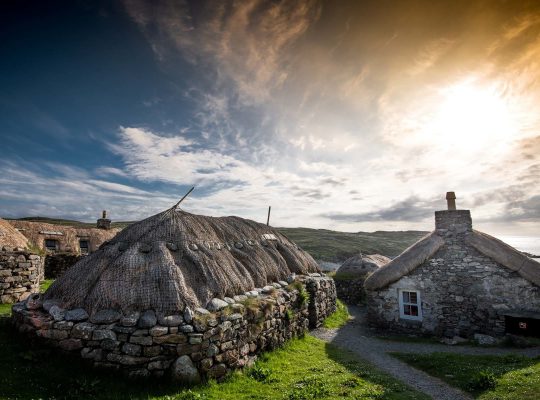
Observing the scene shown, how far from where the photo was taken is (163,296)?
356 inches

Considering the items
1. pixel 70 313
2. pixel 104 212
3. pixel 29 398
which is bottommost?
pixel 29 398

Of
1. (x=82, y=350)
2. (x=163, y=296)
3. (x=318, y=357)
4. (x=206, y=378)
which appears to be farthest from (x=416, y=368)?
(x=82, y=350)

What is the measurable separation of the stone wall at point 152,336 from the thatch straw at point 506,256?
1353 centimetres

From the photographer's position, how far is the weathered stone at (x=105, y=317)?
834 centimetres

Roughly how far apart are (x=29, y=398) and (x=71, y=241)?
24762mm

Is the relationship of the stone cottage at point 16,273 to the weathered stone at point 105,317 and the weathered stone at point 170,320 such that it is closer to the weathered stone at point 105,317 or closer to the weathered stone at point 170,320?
the weathered stone at point 105,317

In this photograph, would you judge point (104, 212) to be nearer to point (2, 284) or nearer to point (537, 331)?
point (2, 284)

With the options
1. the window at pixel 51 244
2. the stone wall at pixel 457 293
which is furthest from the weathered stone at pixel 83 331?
the window at pixel 51 244

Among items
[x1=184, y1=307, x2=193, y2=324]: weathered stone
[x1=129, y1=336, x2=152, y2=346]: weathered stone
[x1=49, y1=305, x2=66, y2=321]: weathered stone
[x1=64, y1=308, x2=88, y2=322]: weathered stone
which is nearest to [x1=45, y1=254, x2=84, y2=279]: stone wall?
[x1=49, y1=305, x2=66, y2=321]: weathered stone

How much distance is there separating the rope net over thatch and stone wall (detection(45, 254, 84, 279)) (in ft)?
55.8

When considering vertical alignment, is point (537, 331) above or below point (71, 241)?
below

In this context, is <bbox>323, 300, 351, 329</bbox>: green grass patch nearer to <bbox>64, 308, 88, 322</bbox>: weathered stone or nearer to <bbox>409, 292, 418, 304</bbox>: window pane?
<bbox>409, 292, 418, 304</bbox>: window pane

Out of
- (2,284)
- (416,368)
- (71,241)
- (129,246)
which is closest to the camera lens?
(129,246)

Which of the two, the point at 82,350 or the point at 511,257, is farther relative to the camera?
the point at 511,257
